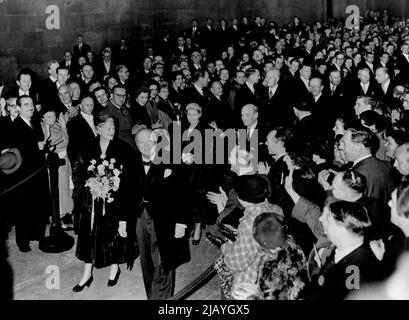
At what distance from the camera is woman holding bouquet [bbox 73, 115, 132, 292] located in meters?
4.95

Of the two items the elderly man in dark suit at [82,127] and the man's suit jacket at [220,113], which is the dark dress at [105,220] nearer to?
the elderly man in dark suit at [82,127]

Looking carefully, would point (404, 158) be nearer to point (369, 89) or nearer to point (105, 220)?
point (105, 220)

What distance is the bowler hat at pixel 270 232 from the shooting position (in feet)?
9.50

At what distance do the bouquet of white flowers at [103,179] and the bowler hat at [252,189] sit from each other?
69.5 inches

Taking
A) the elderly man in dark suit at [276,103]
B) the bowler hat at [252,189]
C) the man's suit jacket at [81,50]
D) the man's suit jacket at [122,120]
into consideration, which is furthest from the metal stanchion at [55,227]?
the man's suit jacket at [81,50]

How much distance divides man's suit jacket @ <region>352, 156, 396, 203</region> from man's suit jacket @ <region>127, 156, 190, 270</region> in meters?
1.65

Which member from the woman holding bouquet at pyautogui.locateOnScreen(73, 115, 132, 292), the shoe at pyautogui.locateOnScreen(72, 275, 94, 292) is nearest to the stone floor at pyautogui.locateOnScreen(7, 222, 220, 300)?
the shoe at pyautogui.locateOnScreen(72, 275, 94, 292)

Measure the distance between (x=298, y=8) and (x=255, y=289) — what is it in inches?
820

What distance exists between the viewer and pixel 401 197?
3254mm

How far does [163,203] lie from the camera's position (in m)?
4.69

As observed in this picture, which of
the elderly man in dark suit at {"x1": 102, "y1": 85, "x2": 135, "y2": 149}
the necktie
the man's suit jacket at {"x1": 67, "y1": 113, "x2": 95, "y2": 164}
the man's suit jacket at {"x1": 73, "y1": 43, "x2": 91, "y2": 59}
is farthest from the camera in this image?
the man's suit jacket at {"x1": 73, "y1": 43, "x2": 91, "y2": 59}

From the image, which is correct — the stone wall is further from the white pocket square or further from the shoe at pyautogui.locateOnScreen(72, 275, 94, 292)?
the white pocket square

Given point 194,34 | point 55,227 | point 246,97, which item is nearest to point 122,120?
point 55,227
